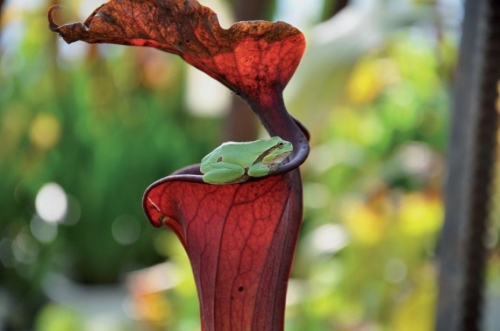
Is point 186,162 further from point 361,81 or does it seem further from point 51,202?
point 361,81

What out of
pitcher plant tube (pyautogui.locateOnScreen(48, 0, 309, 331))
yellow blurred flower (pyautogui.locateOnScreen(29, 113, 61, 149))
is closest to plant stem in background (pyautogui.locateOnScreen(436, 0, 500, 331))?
pitcher plant tube (pyautogui.locateOnScreen(48, 0, 309, 331))

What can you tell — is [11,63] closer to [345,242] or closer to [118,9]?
[345,242]

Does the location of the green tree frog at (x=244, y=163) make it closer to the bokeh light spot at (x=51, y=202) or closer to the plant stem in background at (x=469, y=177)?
the plant stem in background at (x=469, y=177)

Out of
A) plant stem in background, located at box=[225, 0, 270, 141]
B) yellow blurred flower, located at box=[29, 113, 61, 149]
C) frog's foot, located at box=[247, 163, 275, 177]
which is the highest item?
frog's foot, located at box=[247, 163, 275, 177]

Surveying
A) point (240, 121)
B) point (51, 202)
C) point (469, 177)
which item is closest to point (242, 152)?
point (469, 177)

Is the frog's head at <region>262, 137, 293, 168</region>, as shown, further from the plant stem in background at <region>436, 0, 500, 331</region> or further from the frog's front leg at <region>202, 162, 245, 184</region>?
the plant stem in background at <region>436, 0, 500, 331</region>

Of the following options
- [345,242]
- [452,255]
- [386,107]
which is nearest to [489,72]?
[452,255]

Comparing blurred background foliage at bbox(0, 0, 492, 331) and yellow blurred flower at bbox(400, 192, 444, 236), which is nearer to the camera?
blurred background foliage at bbox(0, 0, 492, 331)

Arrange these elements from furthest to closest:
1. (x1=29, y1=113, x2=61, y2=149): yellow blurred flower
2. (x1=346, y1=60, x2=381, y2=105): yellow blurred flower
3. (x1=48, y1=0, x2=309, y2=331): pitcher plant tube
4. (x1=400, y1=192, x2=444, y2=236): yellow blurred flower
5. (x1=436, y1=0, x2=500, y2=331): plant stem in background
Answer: (x1=29, y1=113, x2=61, y2=149): yellow blurred flower → (x1=346, y1=60, x2=381, y2=105): yellow blurred flower → (x1=400, y1=192, x2=444, y2=236): yellow blurred flower → (x1=436, y1=0, x2=500, y2=331): plant stem in background → (x1=48, y1=0, x2=309, y2=331): pitcher plant tube
